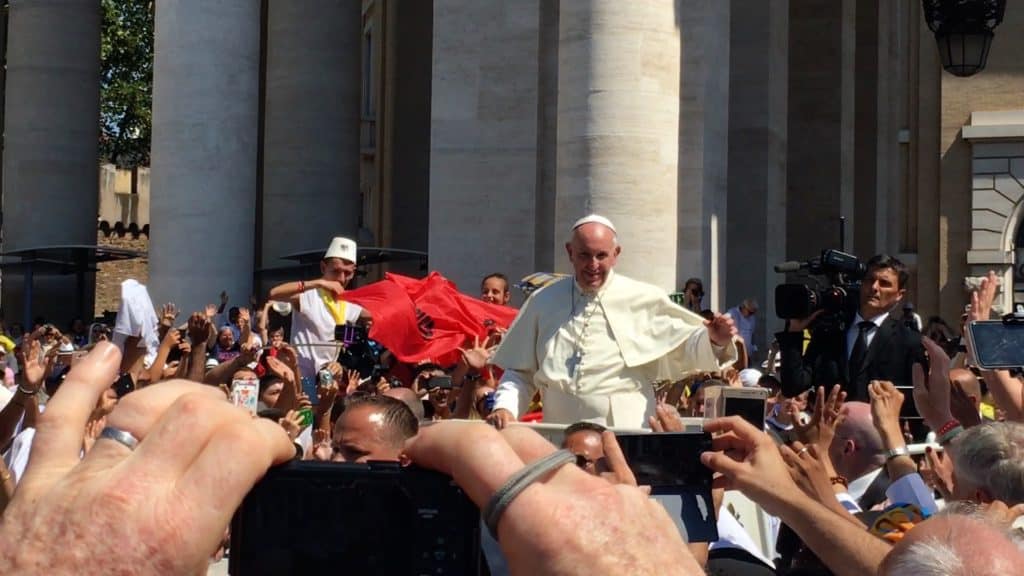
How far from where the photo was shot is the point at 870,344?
362 inches

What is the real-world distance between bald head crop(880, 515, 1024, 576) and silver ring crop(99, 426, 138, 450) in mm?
1534

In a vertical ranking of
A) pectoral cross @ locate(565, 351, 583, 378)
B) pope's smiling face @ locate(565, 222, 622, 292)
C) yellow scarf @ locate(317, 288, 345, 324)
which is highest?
pope's smiling face @ locate(565, 222, 622, 292)

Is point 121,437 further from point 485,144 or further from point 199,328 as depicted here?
point 485,144

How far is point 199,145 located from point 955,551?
18.9m

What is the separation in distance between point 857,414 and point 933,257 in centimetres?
2599

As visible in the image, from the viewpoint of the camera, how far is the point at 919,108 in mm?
32156

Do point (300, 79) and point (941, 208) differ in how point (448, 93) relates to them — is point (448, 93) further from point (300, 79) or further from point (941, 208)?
point (941, 208)

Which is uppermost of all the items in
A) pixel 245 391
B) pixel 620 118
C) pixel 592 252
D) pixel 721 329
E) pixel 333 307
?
pixel 620 118

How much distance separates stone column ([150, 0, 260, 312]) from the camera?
21078 millimetres

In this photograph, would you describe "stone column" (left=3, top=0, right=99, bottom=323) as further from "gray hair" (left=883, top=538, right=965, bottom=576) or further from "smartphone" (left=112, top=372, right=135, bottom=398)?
"gray hair" (left=883, top=538, right=965, bottom=576)

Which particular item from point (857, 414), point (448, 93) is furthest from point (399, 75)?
point (857, 414)

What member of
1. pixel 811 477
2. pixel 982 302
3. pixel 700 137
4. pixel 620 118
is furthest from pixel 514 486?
pixel 700 137

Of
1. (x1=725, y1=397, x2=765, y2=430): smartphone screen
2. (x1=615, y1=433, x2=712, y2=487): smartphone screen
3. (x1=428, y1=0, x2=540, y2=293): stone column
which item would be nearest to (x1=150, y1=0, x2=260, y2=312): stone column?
(x1=428, y1=0, x2=540, y2=293): stone column

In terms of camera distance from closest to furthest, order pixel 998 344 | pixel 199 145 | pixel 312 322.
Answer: pixel 998 344 < pixel 312 322 < pixel 199 145
